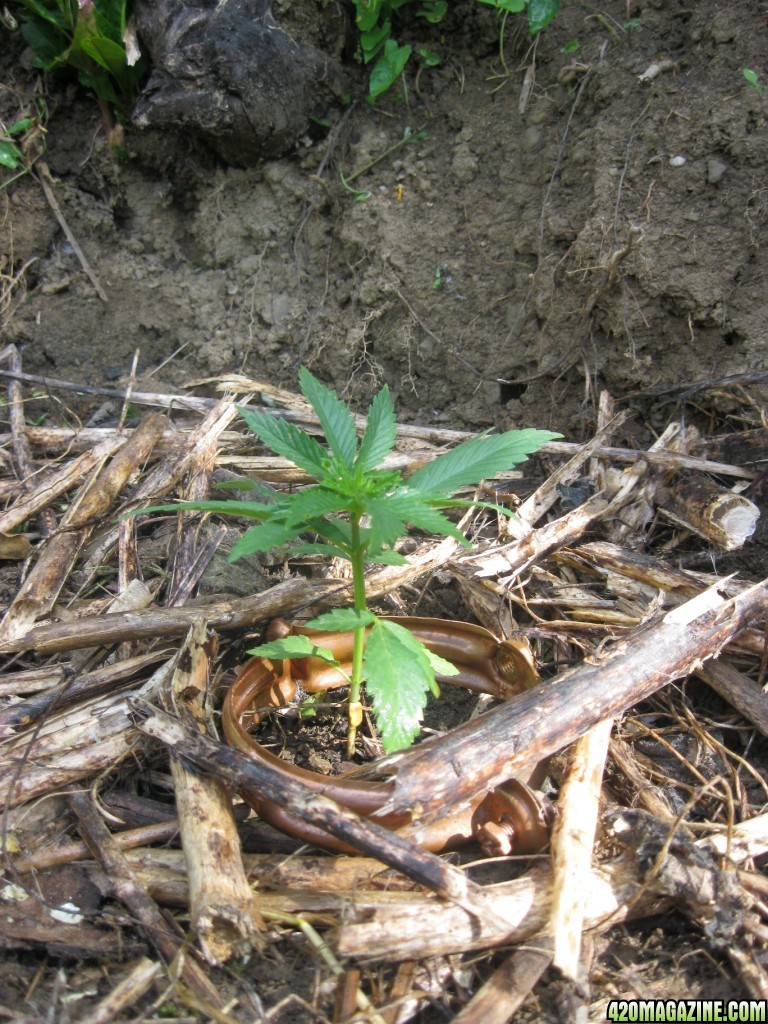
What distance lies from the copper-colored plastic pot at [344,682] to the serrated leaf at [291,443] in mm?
451

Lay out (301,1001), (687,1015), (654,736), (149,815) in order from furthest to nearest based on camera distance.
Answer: (654,736) → (149,815) → (687,1015) → (301,1001)

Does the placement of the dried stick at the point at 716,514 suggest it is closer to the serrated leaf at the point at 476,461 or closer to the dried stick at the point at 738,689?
the dried stick at the point at 738,689

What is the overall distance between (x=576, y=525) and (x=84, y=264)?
2617mm

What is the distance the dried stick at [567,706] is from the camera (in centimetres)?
153

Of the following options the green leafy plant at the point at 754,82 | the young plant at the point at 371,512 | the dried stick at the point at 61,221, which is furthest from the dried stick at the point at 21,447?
the green leafy plant at the point at 754,82

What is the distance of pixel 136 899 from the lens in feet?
5.13

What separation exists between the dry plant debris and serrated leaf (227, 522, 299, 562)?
1.39ft

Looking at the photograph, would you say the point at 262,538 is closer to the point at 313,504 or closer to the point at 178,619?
the point at 313,504

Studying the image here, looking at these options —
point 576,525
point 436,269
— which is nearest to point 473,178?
point 436,269

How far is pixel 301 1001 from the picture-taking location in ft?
4.49

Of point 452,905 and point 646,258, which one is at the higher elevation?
point 646,258

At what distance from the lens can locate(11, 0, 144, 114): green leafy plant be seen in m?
3.22

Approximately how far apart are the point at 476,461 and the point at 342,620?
0.48 m

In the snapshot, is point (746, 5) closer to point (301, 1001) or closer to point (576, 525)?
point (576, 525)
